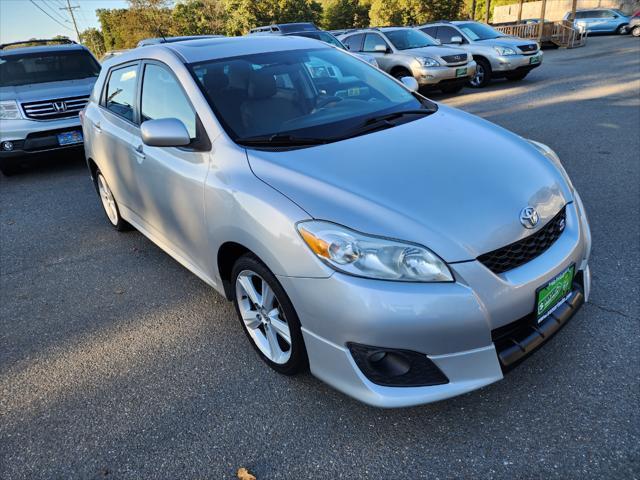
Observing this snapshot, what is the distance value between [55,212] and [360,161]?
4.69 meters

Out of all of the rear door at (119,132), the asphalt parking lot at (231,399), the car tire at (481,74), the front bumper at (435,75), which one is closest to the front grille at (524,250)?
the asphalt parking lot at (231,399)

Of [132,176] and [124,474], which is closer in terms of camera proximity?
[124,474]

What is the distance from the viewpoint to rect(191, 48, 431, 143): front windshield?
9.73ft

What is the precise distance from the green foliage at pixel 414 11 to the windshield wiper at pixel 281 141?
3287cm

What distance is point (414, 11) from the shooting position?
107 ft

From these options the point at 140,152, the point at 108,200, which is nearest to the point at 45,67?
the point at 108,200

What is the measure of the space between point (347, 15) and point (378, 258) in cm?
4506

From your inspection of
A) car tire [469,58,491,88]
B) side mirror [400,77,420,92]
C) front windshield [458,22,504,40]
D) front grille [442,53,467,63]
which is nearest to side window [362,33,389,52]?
front grille [442,53,467,63]

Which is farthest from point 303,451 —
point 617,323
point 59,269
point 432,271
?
point 59,269

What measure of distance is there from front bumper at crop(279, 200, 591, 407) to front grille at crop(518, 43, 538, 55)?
11.5 m

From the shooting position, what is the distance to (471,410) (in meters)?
2.39

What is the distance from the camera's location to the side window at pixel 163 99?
309cm

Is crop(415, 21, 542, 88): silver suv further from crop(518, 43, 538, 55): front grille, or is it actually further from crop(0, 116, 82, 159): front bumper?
crop(0, 116, 82, 159): front bumper

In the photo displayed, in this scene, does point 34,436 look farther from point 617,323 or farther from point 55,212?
point 55,212
